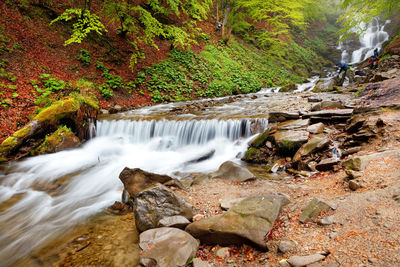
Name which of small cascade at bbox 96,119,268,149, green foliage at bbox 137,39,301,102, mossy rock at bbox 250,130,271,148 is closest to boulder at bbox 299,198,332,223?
mossy rock at bbox 250,130,271,148

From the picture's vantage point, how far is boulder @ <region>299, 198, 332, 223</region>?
2348 millimetres

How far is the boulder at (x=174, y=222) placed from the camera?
2838mm

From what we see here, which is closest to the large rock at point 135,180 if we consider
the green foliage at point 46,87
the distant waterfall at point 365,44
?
the green foliage at point 46,87

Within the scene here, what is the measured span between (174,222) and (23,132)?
240 inches

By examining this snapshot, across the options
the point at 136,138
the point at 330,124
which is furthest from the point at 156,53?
the point at 330,124

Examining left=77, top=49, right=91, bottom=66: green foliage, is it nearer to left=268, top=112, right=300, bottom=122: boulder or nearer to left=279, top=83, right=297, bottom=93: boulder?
left=268, top=112, right=300, bottom=122: boulder

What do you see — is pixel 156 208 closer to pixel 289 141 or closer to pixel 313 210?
pixel 313 210

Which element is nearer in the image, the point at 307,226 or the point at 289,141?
the point at 307,226

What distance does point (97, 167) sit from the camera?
21.1 feet

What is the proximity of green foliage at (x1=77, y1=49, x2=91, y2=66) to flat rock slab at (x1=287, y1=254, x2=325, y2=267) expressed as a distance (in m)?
12.5

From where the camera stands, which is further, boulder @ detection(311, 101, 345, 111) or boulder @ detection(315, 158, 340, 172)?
boulder @ detection(311, 101, 345, 111)

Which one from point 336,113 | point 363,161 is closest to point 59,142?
point 363,161

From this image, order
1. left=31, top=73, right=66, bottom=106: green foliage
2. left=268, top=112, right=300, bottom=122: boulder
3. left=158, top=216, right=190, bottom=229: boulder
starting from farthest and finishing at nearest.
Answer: left=31, top=73, right=66, bottom=106: green foliage < left=268, top=112, right=300, bottom=122: boulder < left=158, top=216, right=190, bottom=229: boulder

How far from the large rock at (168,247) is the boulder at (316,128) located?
444 cm
